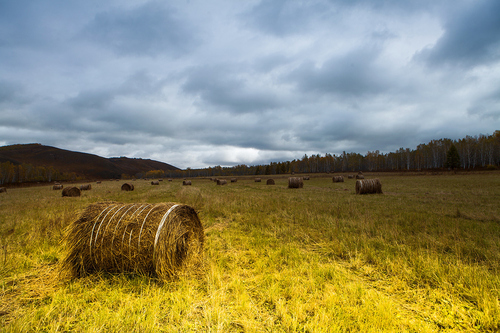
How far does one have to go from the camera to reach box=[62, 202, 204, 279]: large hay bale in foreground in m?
4.16

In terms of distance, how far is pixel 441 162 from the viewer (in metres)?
93.8

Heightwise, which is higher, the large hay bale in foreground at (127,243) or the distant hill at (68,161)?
the distant hill at (68,161)

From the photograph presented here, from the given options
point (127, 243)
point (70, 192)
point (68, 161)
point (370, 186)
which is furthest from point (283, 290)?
point (68, 161)

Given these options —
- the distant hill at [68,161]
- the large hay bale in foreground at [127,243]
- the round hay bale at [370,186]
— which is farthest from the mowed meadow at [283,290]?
the distant hill at [68,161]

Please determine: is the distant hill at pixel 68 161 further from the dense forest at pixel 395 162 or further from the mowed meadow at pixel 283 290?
the mowed meadow at pixel 283 290

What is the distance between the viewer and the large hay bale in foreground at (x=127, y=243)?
4160 mm

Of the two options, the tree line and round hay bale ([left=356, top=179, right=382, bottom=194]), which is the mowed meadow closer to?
round hay bale ([left=356, top=179, right=382, bottom=194])

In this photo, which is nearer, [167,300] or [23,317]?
[23,317]

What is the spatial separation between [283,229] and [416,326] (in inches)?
176

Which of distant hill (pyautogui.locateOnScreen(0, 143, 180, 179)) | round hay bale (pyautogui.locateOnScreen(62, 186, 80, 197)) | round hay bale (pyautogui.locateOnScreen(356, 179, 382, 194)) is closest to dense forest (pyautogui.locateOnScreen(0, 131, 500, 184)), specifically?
distant hill (pyautogui.locateOnScreen(0, 143, 180, 179))

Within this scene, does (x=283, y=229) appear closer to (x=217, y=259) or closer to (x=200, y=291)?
(x=217, y=259)

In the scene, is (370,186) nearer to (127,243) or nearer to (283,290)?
(283,290)

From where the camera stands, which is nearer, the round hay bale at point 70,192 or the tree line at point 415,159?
the round hay bale at point 70,192

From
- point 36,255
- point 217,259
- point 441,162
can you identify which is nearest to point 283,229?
point 217,259
